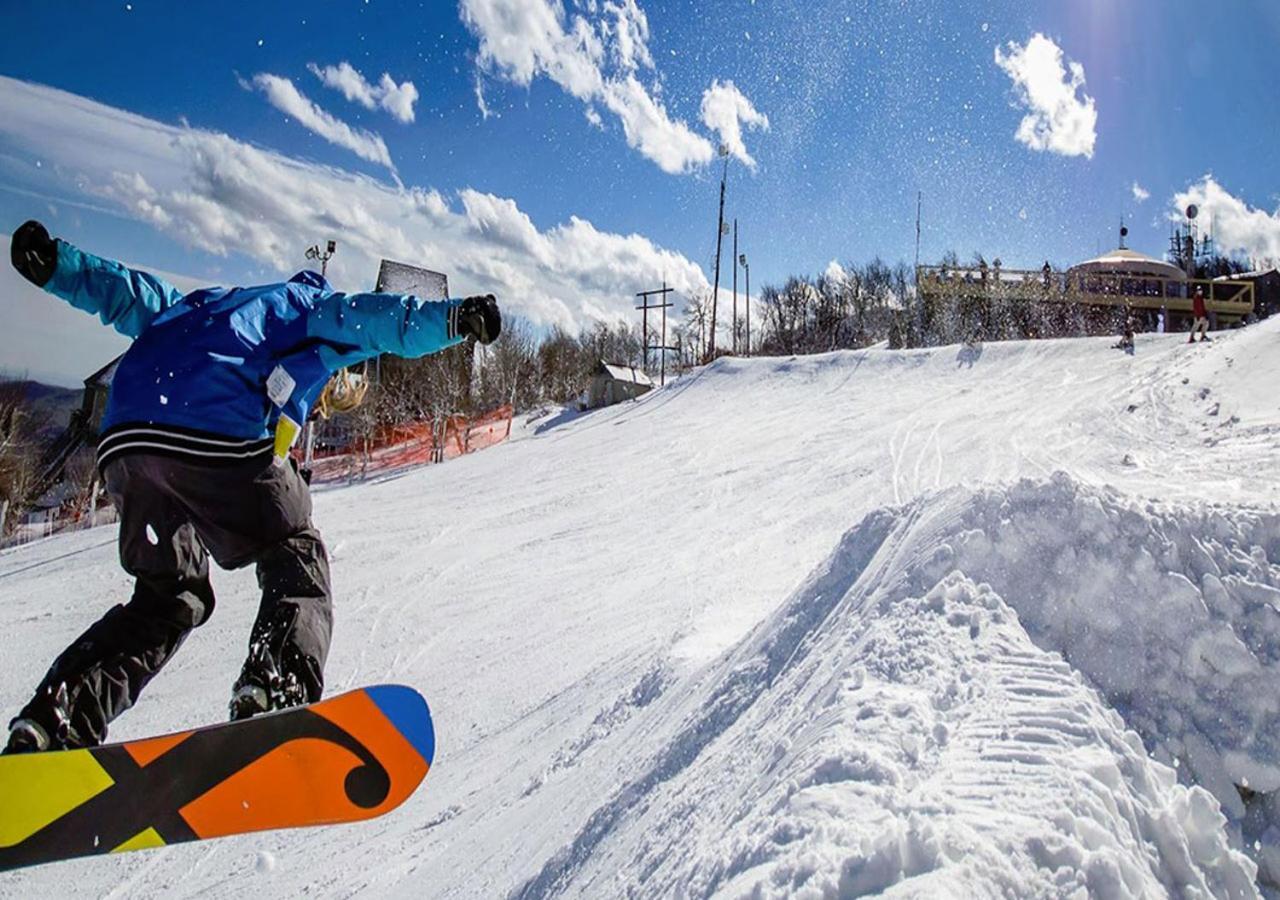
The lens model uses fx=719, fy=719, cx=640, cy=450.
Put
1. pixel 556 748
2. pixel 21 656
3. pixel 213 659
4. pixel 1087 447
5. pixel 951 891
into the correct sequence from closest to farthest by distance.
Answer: pixel 951 891, pixel 556 748, pixel 213 659, pixel 21 656, pixel 1087 447

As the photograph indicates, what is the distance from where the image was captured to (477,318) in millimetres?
2592

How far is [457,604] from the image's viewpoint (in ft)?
27.0

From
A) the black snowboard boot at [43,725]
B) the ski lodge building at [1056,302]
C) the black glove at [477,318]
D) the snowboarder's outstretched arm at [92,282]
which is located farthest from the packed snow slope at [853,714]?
the ski lodge building at [1056,302]

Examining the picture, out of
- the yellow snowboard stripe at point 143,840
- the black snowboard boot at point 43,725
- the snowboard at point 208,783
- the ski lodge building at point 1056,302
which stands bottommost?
the yellow snowboard stripe at point 143,840

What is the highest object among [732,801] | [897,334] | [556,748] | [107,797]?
[897,334]

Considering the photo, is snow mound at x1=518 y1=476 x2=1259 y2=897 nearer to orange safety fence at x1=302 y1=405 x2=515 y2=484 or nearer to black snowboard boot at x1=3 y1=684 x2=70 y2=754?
black snowboard boot at x1=3 y1=684 x2=70 y2=754

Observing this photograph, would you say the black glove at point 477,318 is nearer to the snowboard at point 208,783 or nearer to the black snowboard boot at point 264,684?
the black snowboard boot at point 264,684

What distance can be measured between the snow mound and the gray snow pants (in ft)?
4.13

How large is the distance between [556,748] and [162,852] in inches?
91.2

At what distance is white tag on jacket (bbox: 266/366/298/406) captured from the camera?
260 centimetres

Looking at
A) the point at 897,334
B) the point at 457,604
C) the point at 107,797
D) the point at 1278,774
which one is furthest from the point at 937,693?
the point at 897,334

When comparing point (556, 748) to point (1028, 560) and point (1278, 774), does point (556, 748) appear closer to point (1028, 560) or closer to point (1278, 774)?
point (1028, 560)

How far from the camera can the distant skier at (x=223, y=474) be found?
2.48 metres

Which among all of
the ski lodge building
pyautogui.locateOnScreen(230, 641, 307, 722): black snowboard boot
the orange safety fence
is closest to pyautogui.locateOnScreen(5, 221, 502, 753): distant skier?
pyautogui.locateOnScreen(230, 641, 307, 722): black snowboard boot
